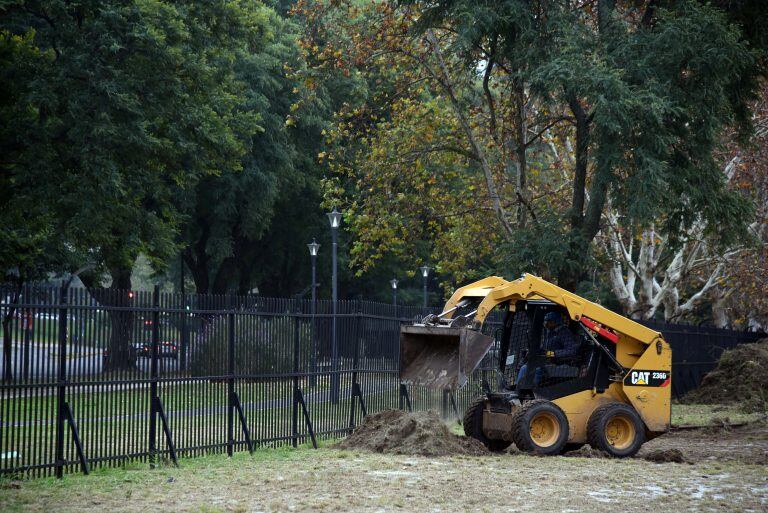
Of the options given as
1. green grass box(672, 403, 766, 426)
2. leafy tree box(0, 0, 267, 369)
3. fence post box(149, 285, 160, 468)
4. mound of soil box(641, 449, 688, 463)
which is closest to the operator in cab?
mound of soil box(641, 449, 688, 463)

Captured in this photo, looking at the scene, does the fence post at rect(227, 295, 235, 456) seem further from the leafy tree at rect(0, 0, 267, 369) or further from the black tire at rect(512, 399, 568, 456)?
the leafy tree at rect(0, 0, 267, 369)

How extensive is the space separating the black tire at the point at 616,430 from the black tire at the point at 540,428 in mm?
505

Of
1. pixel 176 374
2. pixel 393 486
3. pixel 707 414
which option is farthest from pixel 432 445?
pixel 707 414

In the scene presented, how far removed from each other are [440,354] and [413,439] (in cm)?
132

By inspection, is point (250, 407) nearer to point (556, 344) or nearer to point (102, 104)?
point (556, 344)

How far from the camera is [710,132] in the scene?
22156mm

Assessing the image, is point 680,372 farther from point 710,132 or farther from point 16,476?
point 16,476

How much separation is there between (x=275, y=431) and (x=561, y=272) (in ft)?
33.4

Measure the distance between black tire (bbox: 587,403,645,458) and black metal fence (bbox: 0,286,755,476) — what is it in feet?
14.0

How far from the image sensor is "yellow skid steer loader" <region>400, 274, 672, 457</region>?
1591 centimetres

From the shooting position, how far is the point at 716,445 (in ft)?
62.0

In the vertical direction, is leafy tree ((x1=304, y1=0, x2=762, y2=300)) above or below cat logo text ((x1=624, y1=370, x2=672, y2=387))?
above

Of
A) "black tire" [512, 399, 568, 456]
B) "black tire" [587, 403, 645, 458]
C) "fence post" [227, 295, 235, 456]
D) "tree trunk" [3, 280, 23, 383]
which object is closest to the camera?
"tree trunk" [3, 280, 23, 383]

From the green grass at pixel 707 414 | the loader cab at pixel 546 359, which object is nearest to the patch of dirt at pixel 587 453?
the loader cab at pixel 546 359
